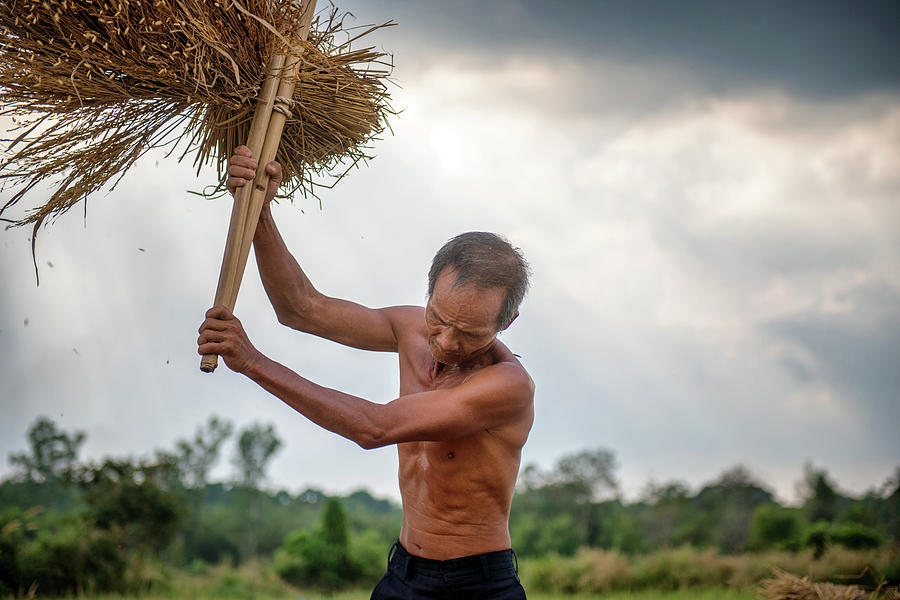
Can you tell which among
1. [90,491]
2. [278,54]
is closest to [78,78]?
[278,54]

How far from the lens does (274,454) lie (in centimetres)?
2366

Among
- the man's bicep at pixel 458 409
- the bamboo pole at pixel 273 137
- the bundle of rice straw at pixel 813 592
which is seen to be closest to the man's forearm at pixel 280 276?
the bamboo pole at pixel 273 137

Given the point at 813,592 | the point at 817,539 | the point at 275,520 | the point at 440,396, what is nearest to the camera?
the point at 440,396

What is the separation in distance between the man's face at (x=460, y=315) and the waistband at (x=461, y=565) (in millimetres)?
880

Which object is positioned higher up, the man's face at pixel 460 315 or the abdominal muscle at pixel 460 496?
the man's face at pixel 460 315

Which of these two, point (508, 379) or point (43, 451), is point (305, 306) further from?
point (43, 451)

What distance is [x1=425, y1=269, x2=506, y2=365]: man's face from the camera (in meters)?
3.12


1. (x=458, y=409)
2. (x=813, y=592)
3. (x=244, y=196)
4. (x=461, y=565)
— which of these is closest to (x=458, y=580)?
(x=461, y=565)

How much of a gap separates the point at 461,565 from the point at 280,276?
1.46 metres

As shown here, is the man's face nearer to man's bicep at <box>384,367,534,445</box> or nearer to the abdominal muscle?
man's bicep at <box>384,367,534,445</box>

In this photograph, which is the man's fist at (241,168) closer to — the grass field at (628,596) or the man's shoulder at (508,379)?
the man's shoulder at (508,379)

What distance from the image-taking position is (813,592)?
507 centimetres

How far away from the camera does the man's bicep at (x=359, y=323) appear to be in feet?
12.8

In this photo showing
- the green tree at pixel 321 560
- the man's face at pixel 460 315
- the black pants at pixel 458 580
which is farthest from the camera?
the green tree at pixel 321 560
